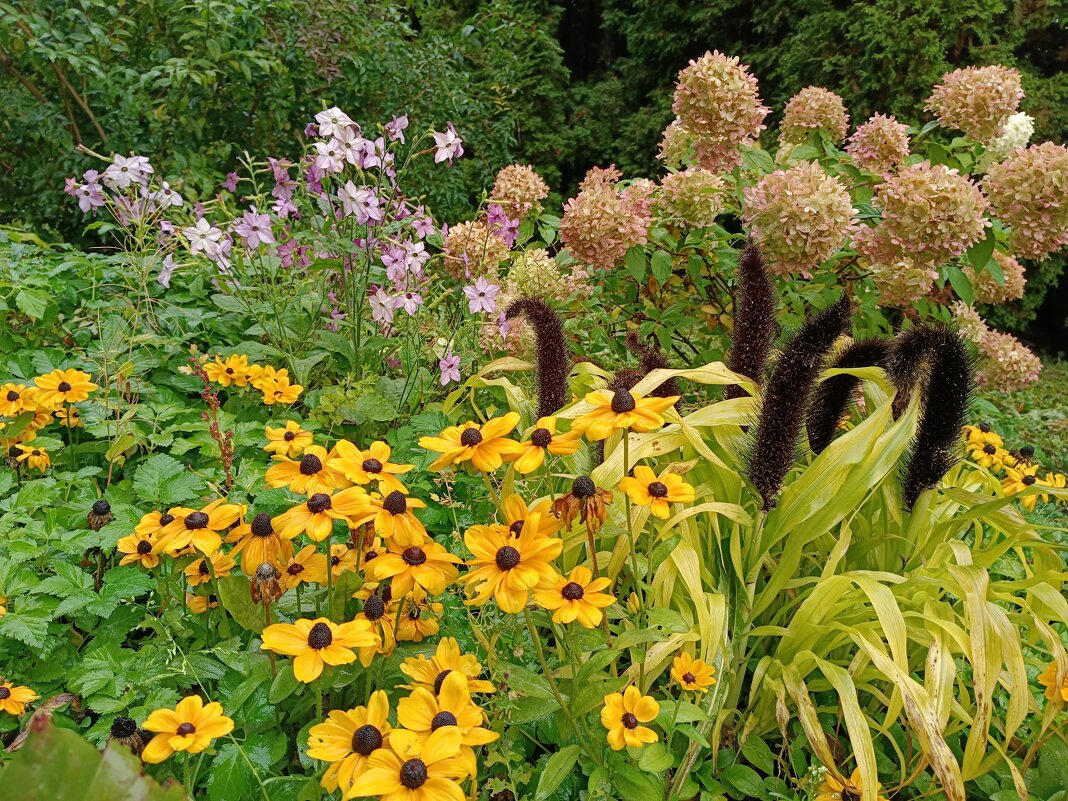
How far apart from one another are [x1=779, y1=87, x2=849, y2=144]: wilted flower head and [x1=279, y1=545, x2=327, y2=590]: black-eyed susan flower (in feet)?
8.07

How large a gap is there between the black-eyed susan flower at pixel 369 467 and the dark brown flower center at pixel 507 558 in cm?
21

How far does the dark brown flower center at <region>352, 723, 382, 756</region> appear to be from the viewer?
879 millimetres

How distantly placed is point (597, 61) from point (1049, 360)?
20.5ft

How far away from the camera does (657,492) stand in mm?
1152

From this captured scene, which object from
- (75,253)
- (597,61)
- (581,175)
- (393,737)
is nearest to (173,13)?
(75,253)

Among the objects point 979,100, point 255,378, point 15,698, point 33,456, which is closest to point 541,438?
point 15,698

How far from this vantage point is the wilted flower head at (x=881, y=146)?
2.51m

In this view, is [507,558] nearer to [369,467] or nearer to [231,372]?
[369,467]

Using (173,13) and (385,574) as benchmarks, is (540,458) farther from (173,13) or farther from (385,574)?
(173,13)

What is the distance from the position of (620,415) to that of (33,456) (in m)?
1.47

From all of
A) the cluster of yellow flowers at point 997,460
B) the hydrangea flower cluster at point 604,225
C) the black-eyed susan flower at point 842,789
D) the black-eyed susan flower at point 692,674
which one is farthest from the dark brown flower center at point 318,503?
the cluster of yellow flowers at point 997,460

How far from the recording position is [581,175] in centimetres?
857

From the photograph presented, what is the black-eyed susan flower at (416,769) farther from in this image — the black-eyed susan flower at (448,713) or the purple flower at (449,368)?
the purple flower at (449,368)

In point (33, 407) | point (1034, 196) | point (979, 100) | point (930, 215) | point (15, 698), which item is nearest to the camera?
point (15, 698)
